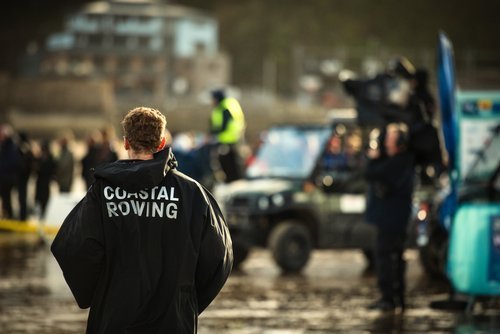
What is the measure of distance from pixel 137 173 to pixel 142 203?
0.14 meters

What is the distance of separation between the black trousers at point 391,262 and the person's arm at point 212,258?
22.4ft

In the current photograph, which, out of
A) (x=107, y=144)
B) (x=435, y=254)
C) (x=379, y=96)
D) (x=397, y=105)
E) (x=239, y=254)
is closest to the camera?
(x=397, y=105)

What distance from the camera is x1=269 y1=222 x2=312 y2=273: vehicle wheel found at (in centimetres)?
1752

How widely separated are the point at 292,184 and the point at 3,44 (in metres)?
100.0

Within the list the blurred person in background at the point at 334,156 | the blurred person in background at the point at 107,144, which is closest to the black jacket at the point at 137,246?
the blurred person in background at the point at 334,156

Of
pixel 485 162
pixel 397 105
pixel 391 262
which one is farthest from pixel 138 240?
pixel 397 105

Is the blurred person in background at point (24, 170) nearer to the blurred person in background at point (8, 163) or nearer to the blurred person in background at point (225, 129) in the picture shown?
the blurred person in background at point (8, 163)

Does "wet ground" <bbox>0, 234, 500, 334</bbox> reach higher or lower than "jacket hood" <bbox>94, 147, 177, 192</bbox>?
lower

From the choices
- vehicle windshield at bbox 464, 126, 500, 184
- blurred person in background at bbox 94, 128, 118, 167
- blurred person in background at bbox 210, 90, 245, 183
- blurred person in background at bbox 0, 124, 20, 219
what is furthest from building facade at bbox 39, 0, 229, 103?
Answer: vehicle windshield at bbox 464, 126, 500, 184

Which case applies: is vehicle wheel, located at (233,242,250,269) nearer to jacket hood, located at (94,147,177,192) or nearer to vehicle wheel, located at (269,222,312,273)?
vehicle wheel, located at (269,222,312,273)

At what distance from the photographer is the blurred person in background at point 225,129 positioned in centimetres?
1942

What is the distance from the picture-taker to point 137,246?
246 inches

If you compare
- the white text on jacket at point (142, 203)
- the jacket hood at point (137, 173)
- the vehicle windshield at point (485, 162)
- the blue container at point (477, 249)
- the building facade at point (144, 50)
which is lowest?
the building facade at point (144, 50)

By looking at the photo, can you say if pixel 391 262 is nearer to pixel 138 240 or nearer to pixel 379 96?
Answer: pixel 379 96
